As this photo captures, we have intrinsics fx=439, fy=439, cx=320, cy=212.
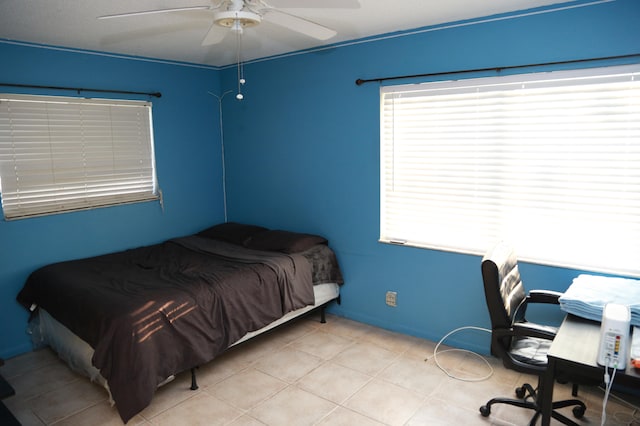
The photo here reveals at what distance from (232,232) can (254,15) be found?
2487 millimetres

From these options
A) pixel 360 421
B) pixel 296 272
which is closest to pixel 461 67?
pixel 296 272

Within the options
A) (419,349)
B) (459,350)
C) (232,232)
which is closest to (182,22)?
(232,232)

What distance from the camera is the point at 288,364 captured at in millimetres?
3148

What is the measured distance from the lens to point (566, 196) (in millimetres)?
2789

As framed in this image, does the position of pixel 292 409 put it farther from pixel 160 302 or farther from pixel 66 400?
pixel 66 400

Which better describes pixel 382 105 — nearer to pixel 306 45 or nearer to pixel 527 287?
pixel 306 45

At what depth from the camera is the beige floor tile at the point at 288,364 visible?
301 cm

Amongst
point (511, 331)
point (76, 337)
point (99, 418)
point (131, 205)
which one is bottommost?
point (99, 418)

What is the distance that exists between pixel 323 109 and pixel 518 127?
5.32 ft

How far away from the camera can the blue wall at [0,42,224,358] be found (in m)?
3.32

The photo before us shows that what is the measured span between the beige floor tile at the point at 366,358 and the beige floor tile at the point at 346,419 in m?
0.48

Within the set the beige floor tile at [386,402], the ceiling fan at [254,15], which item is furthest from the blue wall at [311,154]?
the ceiling fan at [254,15]

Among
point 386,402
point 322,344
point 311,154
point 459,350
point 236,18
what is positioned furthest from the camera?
point 311,154

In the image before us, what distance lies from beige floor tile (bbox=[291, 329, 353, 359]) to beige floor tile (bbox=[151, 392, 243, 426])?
0.86 meters
